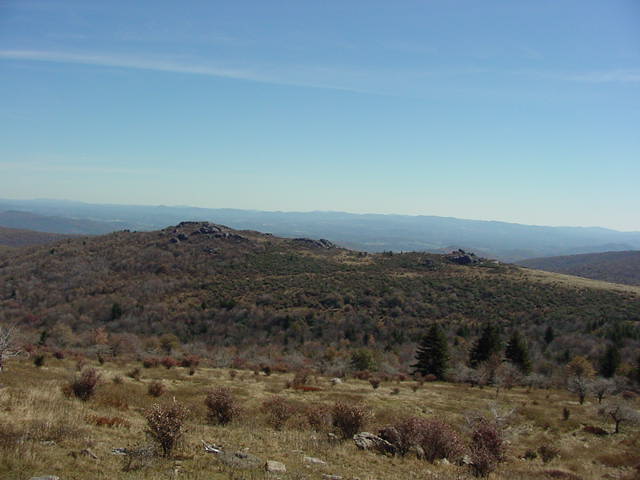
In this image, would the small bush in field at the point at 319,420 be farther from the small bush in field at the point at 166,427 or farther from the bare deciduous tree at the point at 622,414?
the bare deciduous tree at the point at 622,414

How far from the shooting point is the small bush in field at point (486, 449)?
10695mm

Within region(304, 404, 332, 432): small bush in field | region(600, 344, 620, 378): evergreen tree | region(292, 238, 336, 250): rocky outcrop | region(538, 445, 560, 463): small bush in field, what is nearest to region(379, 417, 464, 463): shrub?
region(304, 404, 332, 432): small bush in field

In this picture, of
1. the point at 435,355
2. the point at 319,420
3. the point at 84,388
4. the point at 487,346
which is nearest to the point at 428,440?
the point at 319,420

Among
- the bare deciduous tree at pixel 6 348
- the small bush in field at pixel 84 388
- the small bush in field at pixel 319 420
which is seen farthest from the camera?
the bare deciduous tree at pixel 6 348

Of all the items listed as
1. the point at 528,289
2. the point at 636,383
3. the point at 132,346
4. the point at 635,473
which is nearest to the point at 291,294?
the point at 132,346

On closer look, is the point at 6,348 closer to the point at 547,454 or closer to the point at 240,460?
the point at 240,460

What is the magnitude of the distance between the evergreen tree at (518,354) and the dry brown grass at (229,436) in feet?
66.0

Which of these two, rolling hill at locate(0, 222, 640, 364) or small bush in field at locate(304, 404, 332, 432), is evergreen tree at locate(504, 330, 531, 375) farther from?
small bush in field at locate(304, 404, 332, 432)

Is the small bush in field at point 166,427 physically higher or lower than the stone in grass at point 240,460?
higher

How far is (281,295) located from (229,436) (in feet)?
200

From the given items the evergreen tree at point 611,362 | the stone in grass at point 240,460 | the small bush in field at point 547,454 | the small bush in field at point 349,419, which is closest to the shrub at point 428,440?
the small bush in field at point 349,419

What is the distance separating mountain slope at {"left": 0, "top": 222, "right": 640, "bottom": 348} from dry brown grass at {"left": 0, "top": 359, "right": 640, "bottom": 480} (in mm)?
35718

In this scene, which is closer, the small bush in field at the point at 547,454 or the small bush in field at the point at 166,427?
the small bush in field at the point at 166,427

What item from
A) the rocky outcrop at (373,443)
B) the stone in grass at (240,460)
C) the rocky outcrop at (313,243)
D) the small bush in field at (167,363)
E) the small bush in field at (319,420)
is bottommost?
the small bush in field at (167,363)
